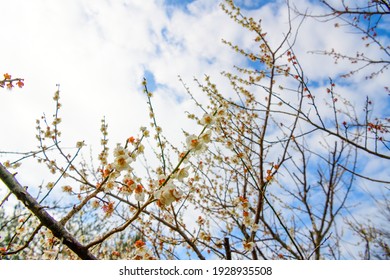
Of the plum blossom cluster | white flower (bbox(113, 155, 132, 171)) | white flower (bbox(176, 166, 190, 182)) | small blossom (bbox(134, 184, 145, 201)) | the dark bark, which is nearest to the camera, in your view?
the dark bark

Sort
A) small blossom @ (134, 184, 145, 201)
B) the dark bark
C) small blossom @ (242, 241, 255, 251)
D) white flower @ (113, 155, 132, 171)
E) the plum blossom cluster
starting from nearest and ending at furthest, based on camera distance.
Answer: the dark bark → small blossom @ (134, 184, 145, 201) → white flower @ (113, 155, 132, 171) → the plum blossom cluster → small blossom @ (242, 241, 255, 251)

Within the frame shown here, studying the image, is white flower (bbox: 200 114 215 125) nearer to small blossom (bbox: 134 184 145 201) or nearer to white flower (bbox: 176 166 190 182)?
white flower (bbox: 176 166 190 182)

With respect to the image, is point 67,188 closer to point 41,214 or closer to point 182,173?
point 41,214

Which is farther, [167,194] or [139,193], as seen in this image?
[139,193]

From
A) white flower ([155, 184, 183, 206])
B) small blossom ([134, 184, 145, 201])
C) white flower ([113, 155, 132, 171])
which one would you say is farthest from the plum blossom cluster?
white flower ([155, 184, 183, 206])

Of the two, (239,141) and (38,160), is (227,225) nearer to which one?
(239,141)

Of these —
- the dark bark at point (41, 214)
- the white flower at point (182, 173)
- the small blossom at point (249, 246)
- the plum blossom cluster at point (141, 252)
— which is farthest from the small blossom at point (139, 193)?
the small blossom at point (249, 246)

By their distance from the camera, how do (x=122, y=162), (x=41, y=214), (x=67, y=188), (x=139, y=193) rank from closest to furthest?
1. (x=41, y=214)
2. (x=139, y=193)
3. (x=122, y=162)
4. (x=67, y=188)

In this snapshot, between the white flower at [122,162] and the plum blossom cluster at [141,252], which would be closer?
the white flower at [122,162]

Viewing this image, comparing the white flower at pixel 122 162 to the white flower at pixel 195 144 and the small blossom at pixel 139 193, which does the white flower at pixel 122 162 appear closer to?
the small blossom at pixel 139 193

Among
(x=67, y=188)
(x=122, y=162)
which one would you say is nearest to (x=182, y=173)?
(x=122, y=162)

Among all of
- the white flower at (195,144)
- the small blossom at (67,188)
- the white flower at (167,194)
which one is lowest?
the white flower at (167,194)

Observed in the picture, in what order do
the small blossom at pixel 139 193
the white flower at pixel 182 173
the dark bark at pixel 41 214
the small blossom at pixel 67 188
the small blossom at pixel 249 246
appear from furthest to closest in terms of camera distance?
the small blossom at pixel 67 188, the small blossom at pixel 249 246, the small blossom at pixel 139 193, the white flower at pixel 182 173, the dark bark at pixel 41 214

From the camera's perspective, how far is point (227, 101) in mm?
4066
